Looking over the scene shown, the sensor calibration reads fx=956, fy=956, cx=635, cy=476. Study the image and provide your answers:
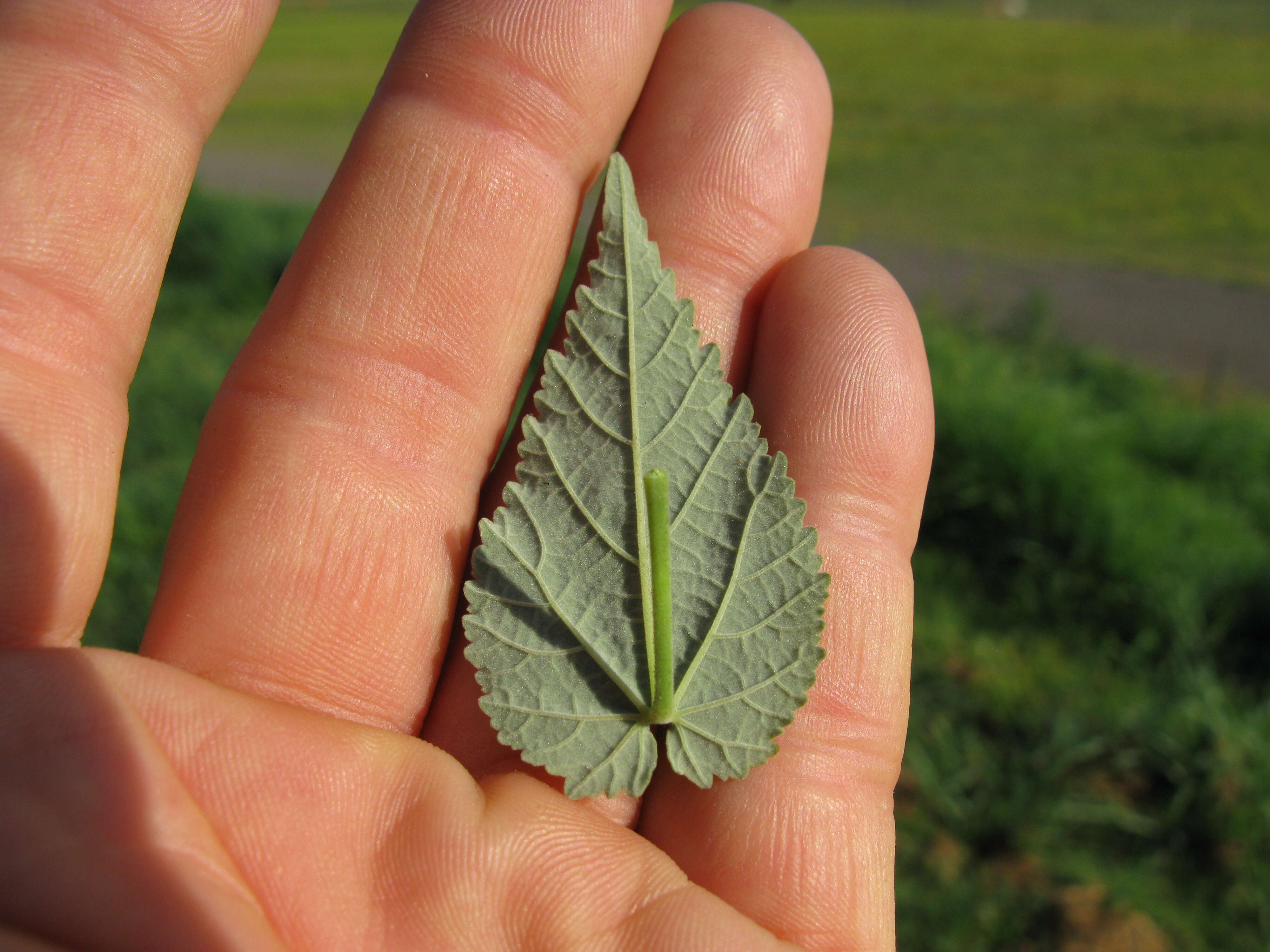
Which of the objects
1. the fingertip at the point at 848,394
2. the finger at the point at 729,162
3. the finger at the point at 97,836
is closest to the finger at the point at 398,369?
the finger at the point at 729,162

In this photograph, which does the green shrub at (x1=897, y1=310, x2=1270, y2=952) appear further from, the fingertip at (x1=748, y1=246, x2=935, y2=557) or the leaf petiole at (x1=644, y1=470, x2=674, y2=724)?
the leaf petiole at (x1=644, y1=470, x2=674, y2=724)

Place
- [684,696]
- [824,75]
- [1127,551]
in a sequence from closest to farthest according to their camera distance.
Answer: [684,696]
[824,75]
[1127,551]

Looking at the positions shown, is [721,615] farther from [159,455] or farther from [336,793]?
[159,455]

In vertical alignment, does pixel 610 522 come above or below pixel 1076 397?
above

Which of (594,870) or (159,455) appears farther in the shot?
(159,455)

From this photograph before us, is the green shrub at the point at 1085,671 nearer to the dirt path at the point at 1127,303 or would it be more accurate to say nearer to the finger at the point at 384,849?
the dirt path at the point at 1127,303

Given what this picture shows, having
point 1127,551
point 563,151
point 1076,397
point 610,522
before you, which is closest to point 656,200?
point 563,151
